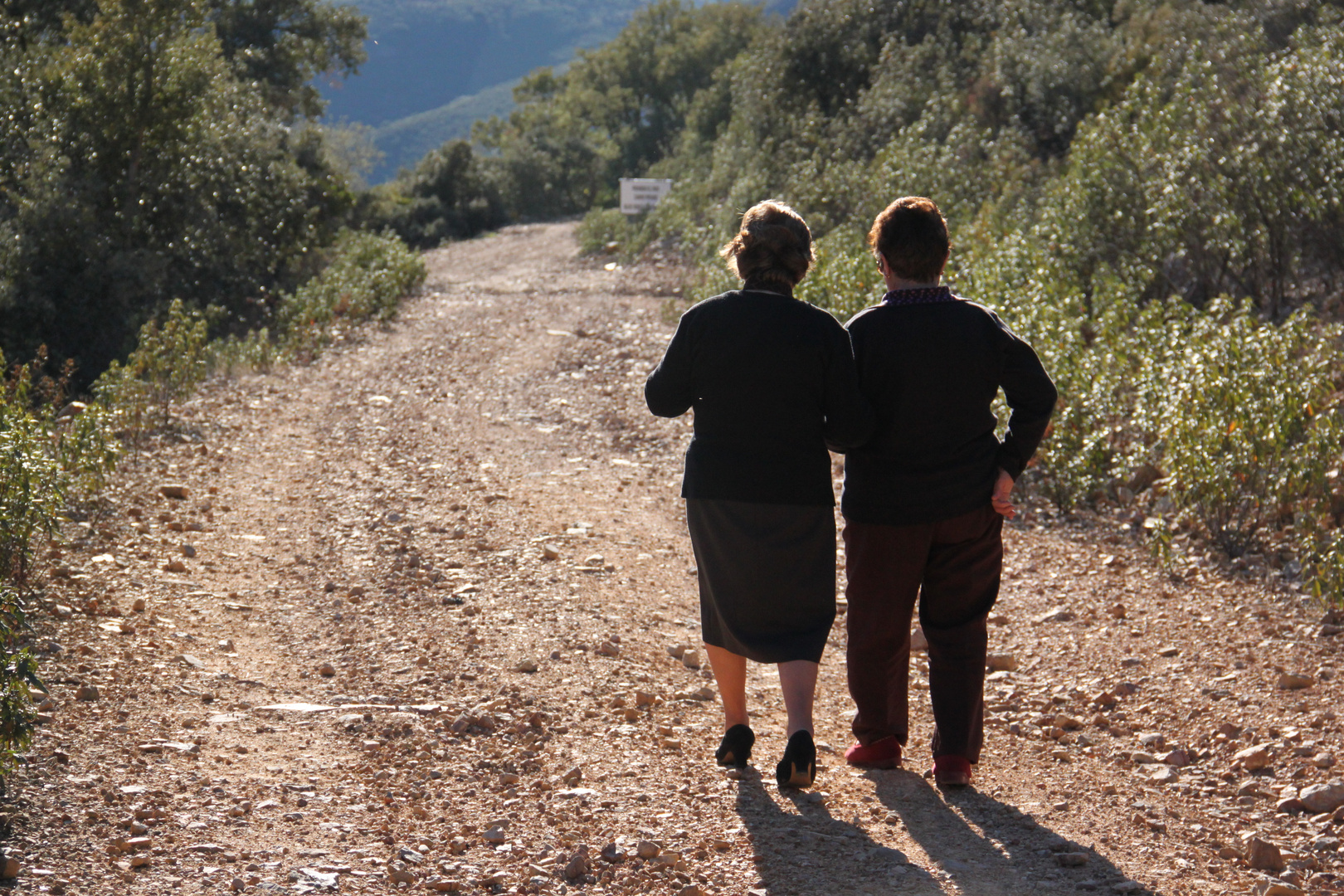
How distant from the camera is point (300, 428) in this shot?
8.68 meters

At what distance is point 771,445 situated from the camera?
317cm

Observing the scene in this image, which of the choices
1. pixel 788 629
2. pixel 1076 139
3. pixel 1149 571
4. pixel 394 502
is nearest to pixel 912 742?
pixel 788 629

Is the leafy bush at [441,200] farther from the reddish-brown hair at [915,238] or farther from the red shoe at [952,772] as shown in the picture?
the red shoe at [952,772]

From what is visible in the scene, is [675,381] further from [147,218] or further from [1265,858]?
[147,218]

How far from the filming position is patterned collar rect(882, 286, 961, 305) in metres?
A: 3.20

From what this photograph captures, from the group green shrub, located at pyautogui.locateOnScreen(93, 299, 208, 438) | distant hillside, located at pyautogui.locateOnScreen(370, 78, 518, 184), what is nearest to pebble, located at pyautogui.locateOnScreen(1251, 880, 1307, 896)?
green shrub, located at pyautogui.locateOnScreen(93, 299, 208, 438)

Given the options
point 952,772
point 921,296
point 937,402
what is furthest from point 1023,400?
point 952,772

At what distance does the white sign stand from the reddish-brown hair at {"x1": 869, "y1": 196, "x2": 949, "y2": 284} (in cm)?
1920

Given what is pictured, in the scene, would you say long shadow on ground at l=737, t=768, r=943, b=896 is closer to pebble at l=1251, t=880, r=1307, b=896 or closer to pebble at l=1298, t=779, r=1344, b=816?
pebble at l=1251, t=880, r=1307, b=896

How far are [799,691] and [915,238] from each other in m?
1.34

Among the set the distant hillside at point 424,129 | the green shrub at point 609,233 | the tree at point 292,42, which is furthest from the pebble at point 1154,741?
the distant hillside at point 424,129

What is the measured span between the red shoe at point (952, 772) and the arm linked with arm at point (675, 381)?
4.27ft

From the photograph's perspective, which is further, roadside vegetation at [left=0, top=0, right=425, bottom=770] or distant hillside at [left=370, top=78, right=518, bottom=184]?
distant hillside at [left=370, top=78, right=518, bottom=184]

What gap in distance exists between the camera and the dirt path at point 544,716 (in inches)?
113
